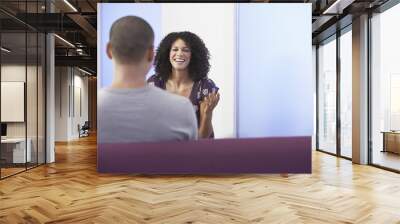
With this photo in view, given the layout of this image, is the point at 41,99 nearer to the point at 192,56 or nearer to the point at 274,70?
the point at 192,56

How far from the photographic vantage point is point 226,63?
641 cm

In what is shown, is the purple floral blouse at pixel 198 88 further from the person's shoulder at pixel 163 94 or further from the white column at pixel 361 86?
the white column at pixel 361 86

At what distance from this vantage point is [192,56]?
6402 mm

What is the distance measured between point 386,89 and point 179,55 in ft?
14.3

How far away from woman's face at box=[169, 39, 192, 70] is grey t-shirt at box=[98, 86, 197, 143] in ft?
1.66

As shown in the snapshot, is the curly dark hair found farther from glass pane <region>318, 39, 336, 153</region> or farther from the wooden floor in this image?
glass pane <region>318, 39, 336, 153</region>

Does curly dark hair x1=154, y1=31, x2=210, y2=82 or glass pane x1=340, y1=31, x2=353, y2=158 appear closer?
curly dark hair x1=154, y1=31, x2=210, y2=82

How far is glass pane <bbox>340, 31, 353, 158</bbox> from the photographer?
8930mm

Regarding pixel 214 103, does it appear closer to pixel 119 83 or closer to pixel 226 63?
pixel 226 63

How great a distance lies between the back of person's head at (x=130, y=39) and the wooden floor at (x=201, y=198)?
205 centimetres

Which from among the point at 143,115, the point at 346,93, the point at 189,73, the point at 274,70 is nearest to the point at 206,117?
the point at 189,73

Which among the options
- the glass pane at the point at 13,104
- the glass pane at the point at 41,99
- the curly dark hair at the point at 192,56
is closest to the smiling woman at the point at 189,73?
the curly dark hair at the point at 192,56

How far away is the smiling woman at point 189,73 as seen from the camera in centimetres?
631

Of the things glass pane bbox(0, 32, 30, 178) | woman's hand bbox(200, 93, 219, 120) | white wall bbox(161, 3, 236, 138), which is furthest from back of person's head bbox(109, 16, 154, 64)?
glass pane bbox(0, 32, 30, 178)
